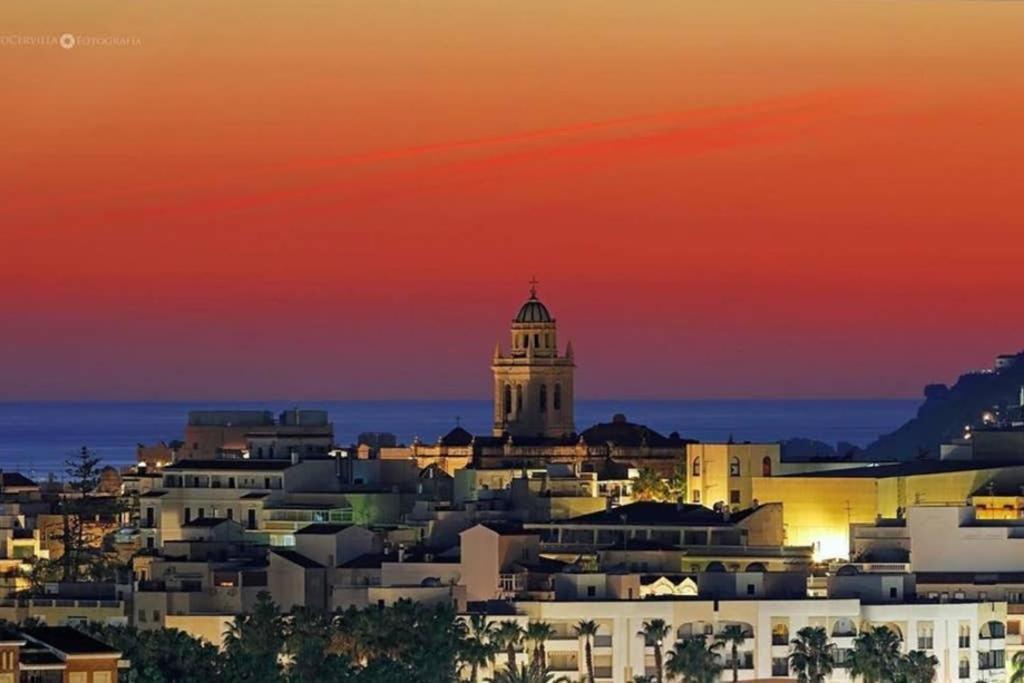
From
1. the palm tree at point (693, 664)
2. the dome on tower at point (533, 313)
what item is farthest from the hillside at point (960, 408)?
the palm tree at point (693, 664)

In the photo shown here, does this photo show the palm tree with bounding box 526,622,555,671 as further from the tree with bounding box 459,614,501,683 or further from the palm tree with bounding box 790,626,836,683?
the palm tree with bounding box 790,626,836,683

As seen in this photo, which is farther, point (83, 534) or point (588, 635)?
point (83, 534)

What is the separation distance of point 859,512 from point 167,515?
42.4 feet

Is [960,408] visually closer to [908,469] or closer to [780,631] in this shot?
[908,469]

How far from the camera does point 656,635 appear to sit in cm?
7262

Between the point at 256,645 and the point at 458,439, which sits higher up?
the point at 458,439

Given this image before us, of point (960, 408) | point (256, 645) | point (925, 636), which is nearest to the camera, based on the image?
point (256, 645)

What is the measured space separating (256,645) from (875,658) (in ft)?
29.0

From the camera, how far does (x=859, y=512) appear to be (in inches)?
3398

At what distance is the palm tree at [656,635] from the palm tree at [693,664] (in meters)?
0.35

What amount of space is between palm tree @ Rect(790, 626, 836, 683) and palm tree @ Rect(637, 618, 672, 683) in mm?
1891

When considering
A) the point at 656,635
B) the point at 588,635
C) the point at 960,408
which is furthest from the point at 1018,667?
the point at 960,408

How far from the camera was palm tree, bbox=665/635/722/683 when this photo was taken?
70625 millimetres

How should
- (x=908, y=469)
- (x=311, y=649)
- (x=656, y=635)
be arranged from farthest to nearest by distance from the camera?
(x=908, y=469) → (x=656, y=635) → (x=311, y=649)
